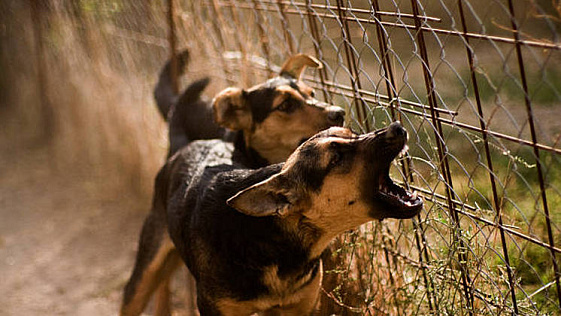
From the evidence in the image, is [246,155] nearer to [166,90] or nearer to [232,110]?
[232,110]

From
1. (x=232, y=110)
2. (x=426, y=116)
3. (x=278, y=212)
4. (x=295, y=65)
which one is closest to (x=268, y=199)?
(x=278, y=212)

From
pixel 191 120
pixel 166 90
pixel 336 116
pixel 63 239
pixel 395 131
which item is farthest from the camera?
pixel 63 239

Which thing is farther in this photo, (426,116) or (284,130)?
(284,130)

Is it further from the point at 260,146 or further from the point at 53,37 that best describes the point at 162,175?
the point at 53,37

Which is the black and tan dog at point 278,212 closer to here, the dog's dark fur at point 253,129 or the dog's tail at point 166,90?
the dog's dark fur at point 253,129

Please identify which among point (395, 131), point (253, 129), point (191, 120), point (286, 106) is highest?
point (395, 131)

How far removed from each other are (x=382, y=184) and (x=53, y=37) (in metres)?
6.64

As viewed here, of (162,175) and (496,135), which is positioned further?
(162,175)

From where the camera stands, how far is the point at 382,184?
316 centimetres

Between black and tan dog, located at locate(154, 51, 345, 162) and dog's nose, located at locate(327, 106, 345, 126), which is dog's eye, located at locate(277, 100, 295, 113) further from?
dog's nose, located at locate(327, 106, 345, 126)

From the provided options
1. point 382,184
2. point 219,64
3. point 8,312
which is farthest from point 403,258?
point 8,312

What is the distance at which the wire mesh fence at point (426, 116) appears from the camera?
3051 mm

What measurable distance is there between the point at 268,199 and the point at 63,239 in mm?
4086

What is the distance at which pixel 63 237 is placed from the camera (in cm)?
670
